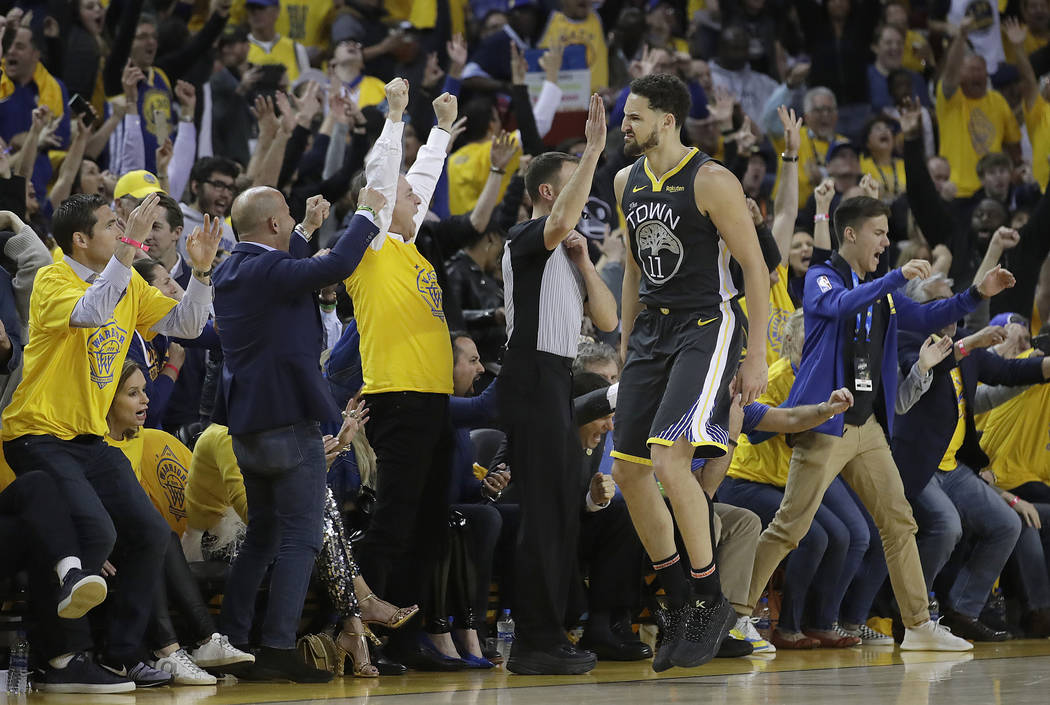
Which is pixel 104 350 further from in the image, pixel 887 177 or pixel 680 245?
pixel 887 177

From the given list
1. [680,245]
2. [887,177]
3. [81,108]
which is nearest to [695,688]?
[680,245]

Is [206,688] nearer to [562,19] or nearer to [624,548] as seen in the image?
[624,548]

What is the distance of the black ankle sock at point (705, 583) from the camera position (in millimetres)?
5652

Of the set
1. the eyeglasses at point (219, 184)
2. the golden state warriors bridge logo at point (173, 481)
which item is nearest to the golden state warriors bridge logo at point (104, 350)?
the golden state warriors bridge logo at point (173, 481)

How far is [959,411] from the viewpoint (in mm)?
8320

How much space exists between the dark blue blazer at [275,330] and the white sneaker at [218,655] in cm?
85

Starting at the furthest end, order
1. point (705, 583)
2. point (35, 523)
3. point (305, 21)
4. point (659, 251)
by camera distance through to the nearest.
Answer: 1. point (305, 21)
2. point (659, 251)
3. point (705, 583)
4. point (35, 523)

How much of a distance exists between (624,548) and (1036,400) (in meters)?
3.59

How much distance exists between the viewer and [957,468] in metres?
8.53

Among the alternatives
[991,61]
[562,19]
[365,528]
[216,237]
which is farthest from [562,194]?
[991,61]

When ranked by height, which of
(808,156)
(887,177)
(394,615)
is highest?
(808,156)

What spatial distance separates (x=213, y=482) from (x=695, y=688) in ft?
7.56

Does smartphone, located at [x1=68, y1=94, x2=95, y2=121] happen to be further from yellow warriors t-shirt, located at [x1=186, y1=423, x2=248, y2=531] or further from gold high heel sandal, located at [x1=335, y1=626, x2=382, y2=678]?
gold high heel sandal, located at [x1=335, y1=626, x2=382, y2=678]

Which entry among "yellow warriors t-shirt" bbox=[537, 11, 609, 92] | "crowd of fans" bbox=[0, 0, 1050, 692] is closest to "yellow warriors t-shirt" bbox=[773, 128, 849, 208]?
"crowd of fans" bbox=[0, 0, 1050, 692]
